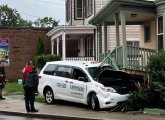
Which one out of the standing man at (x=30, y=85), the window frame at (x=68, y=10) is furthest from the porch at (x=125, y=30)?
the window frame at (x=68, y=10)

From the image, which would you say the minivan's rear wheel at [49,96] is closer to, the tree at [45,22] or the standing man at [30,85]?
the standing man at [30,85]

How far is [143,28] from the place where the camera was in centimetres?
2478

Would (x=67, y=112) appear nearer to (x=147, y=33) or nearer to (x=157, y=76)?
(x=157, y=76)

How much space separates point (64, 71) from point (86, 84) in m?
1.92

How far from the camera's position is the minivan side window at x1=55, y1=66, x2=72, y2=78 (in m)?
19.5

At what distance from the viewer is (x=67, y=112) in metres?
17.5

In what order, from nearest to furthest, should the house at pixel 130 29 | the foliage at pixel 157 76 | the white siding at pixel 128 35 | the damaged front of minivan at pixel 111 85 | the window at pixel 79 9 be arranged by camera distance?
the foliage at pixel 157 76 < the damaged front of minivan at pixel 111 85 < the house at pixel 130 29 < the white siding at pixel 128 35 < the window at pixel 79 9

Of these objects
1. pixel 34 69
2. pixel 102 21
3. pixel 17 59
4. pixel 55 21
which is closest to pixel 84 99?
pixel 34 69

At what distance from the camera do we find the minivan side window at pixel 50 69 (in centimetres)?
2054

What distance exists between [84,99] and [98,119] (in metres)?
3.20

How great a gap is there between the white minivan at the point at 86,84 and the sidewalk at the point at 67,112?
408 millimetres

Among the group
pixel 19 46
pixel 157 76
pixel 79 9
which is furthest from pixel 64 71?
pixel 19 46

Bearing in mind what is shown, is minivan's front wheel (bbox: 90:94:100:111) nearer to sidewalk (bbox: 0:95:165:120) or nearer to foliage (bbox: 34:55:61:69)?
sidewalk (bbox: 0:95:165:120)

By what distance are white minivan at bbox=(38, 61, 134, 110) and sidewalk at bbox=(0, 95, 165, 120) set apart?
0.41 meters
